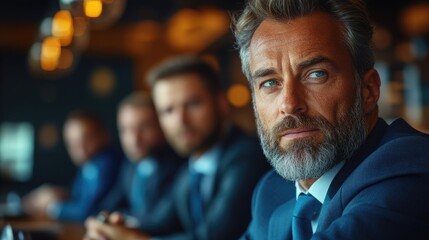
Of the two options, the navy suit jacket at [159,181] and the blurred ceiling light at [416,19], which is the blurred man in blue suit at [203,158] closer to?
the navy suit jacket at [159,181]

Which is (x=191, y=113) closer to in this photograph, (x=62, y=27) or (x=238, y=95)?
(x=62, y=27)

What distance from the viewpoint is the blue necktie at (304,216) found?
1286mm

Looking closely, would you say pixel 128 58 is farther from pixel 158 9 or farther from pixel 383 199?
pixel 383 199

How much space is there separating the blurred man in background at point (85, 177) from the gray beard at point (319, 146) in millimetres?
3185

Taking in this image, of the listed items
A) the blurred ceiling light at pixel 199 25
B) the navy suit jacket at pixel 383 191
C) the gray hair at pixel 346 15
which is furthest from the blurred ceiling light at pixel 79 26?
the blurred ceiling light at pixel 199 25

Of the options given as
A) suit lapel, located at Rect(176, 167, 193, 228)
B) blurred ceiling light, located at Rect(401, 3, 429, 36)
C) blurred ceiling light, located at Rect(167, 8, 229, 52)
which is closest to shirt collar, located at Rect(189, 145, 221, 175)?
suit lapel, located at Rect(176, 167, 193, 228)

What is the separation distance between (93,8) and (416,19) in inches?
207

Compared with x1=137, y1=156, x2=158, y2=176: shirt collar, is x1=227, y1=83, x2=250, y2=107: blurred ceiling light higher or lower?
higher

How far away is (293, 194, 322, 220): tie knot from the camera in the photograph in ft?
4.25

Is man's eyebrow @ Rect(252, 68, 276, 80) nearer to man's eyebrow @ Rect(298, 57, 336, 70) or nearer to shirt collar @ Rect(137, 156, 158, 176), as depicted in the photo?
man's eyebrow @ Rect(298, 57, 336, 70)

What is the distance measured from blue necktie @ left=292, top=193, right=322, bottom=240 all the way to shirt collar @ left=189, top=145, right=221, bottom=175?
1.24 meters

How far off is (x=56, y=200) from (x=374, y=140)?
3989mm

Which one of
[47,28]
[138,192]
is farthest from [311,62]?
[47,28]

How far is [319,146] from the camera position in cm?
125
